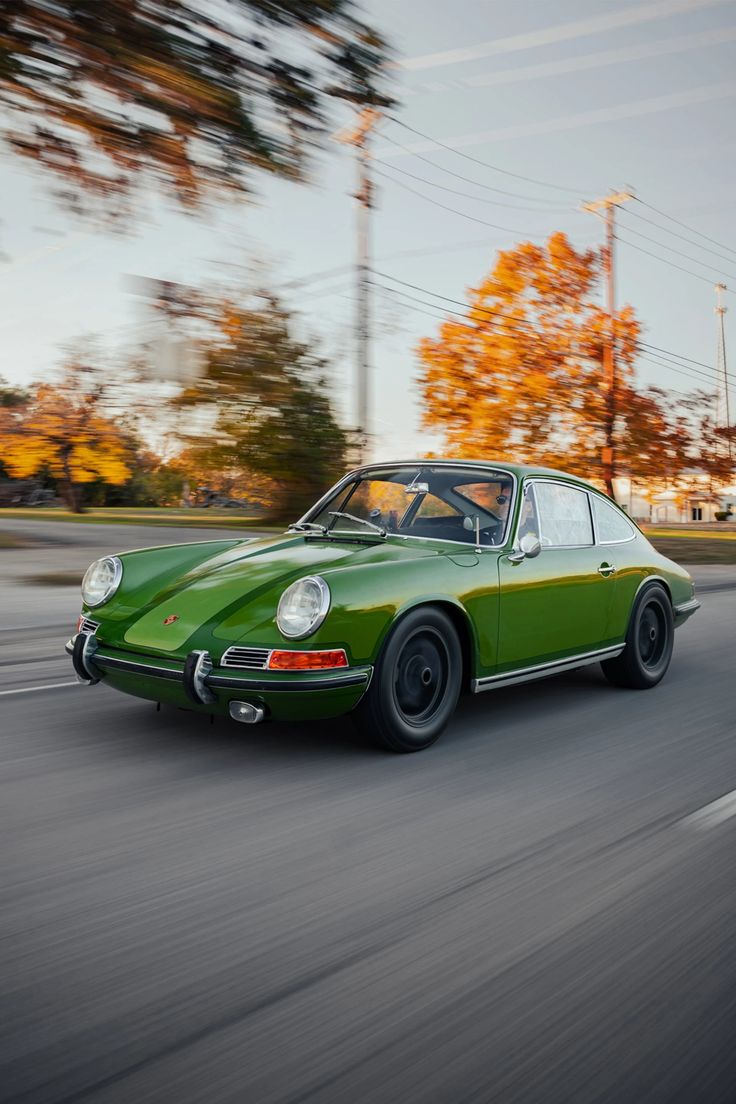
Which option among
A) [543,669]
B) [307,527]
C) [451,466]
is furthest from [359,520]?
[543,669]

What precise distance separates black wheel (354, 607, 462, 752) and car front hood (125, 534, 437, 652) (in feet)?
1.32

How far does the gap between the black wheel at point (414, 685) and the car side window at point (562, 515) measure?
1.28 m

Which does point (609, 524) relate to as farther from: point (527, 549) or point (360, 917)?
point (360, 917)

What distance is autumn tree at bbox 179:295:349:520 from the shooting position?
57.2ft

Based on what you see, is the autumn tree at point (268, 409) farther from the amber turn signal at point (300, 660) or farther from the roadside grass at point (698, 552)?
the amber turn signal at point (300, 660)

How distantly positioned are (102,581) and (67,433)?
Answer: 16472mm

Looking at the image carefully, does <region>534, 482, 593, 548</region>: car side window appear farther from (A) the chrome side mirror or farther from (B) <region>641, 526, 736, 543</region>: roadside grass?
(B) <region>641, 526, 736, 543</region>: roadside grass

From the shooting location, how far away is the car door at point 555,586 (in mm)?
5496

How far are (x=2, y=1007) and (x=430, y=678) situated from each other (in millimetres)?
2873

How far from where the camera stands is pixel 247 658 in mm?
4488

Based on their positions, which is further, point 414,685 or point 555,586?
point 555,586

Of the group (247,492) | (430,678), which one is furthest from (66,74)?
(247,492)

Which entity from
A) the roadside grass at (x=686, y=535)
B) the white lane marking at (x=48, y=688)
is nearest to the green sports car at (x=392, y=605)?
the white lane marking at (x=48, y=688)

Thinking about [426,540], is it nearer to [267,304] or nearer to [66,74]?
[66,74]
